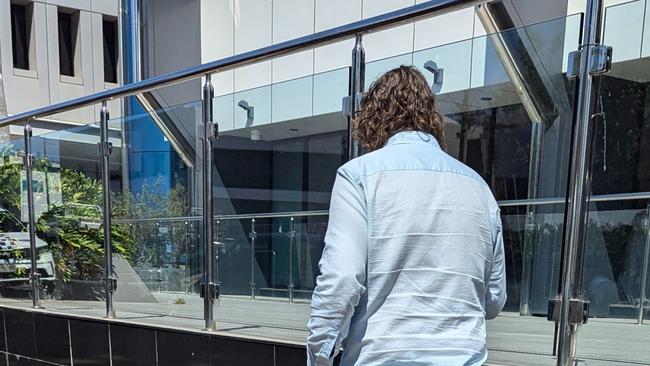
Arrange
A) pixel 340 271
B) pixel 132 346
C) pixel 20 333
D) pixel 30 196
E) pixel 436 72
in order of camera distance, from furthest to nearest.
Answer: pixel 30 196 < pixel 20 333 < pixel 132 346 < pixel 436 72 < pixel 340 271

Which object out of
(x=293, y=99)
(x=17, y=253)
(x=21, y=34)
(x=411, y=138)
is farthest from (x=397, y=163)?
(x=21, y=34)

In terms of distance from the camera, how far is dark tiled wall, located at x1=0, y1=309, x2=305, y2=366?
2.78 metres

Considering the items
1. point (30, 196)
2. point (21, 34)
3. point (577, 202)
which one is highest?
point (21, 34)

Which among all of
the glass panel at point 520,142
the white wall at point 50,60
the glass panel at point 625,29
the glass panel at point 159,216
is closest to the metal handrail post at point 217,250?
the glass panel at point 159,216

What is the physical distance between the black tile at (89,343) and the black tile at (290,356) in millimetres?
1516

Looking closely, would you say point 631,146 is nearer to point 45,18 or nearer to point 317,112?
point 317,112

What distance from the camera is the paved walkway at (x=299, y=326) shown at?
2.18m

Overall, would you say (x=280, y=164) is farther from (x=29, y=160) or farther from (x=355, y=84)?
(x=29, y=160)

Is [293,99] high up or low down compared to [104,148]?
up

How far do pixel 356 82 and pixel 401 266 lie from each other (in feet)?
5.19

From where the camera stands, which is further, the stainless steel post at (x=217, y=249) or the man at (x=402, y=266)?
the stainless steel post at (x=217, y=249)

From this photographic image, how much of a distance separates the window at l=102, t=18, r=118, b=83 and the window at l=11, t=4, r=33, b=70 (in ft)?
8.57

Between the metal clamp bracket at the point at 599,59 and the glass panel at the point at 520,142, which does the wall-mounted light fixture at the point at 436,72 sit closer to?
the glass panel at the point at 520,142

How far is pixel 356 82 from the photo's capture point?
2.69 meters
